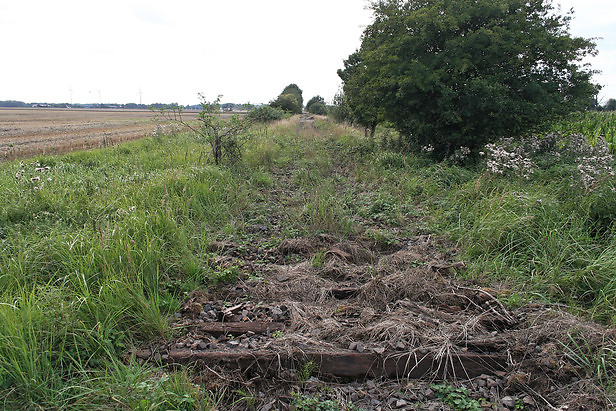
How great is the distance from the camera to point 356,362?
8.11ft

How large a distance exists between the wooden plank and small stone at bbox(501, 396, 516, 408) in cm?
25

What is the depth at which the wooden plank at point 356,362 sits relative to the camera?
2.45 metres

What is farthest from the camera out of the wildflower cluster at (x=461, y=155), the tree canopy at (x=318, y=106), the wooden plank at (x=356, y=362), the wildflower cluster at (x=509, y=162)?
the tree canopy at (x=318, y=106)

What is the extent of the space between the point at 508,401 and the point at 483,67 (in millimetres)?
8436

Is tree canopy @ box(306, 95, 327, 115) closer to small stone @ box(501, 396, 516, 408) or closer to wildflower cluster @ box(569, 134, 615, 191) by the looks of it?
wildflower cluster @ box(569, 134, 615, 191)

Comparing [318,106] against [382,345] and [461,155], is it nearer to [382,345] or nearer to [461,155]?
[461,155]

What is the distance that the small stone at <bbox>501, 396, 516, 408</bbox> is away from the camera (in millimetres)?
2137

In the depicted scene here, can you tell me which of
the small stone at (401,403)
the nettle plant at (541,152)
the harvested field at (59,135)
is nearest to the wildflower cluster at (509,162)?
the nettle plant at (541,152)

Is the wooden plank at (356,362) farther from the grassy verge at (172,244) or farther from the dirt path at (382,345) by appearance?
the grassy verge at (172,244)

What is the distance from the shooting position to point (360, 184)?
26.8 feet

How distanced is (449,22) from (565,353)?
8240mm

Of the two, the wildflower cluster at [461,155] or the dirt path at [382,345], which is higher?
the wildflower cluster at [461,155]

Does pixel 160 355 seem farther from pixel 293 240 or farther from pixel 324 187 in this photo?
pixel 324 187

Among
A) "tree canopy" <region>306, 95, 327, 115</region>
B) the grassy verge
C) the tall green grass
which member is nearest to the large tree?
the grassy verge
